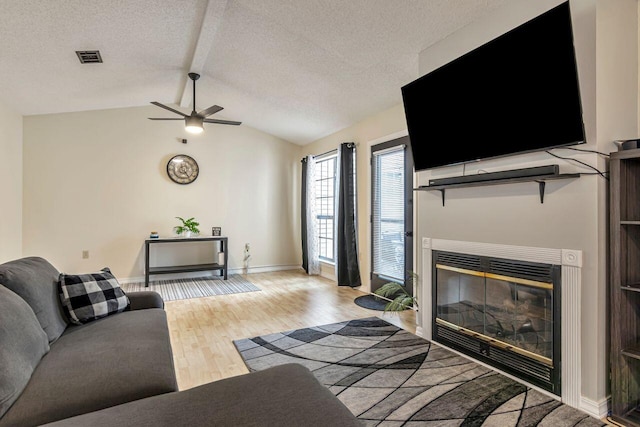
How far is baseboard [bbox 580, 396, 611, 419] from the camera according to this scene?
1.91m

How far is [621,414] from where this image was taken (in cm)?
186

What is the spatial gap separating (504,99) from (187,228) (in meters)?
4.95

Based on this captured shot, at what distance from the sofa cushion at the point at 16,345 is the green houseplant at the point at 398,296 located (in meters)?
2.89

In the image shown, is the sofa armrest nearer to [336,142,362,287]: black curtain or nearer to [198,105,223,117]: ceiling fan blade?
[198,105,223,117]: ceiling fan blade

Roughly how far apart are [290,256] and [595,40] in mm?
5641

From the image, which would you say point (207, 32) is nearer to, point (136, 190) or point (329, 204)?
point (136, 190)

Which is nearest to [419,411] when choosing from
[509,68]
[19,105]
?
[509,68]

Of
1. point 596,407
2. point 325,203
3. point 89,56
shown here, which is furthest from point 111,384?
point 325,203

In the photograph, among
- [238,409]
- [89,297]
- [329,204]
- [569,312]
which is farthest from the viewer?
[329,204]

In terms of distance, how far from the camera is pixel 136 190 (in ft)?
18.2

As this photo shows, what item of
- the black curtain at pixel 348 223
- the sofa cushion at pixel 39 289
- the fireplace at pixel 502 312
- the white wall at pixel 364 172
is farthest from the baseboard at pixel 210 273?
the fireplace at pixel 502 312

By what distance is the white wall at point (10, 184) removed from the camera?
430cm

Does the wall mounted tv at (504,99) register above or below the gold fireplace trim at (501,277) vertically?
above

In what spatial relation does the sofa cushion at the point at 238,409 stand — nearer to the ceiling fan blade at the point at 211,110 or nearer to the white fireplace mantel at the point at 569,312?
the white fireplace mantel at the point at 569,312
